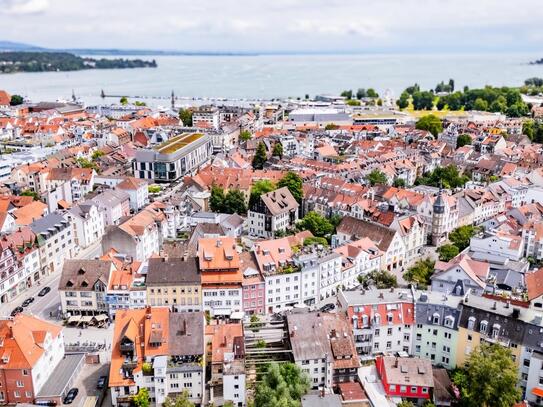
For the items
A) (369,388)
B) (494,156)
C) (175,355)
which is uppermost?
(494,156)

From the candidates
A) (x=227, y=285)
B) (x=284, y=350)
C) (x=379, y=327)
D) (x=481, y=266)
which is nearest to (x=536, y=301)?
(x=481, y=266)

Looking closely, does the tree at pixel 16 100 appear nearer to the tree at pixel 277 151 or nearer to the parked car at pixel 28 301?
the tree at pixel 277 151

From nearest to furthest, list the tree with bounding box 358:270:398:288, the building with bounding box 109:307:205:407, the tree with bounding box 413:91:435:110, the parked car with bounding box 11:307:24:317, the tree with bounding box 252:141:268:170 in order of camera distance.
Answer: the building with bounding box 109:307:205:407
the parked car with bounding box 11:307:24:317
the tree with bounding box 358:270:398:288
the tree with bounding box 252:141:268:170
the tree with bounding box 413:91:435:110

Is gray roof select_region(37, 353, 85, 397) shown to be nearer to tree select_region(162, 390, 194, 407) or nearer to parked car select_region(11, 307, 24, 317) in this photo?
tree select_region(162, 390, 194, 407)

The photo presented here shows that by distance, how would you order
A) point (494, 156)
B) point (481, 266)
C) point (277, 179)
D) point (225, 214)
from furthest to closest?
point (494, 156) < point (277, 179) < point (225, 214) < point (481, 266)

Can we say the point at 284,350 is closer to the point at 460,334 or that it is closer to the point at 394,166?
the point at 460,334

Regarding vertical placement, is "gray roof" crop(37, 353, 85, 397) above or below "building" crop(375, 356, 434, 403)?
below

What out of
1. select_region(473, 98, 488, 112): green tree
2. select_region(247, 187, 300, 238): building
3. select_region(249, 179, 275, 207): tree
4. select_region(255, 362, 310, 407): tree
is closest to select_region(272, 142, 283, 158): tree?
select_region(249, 179, 275, 207): tree
